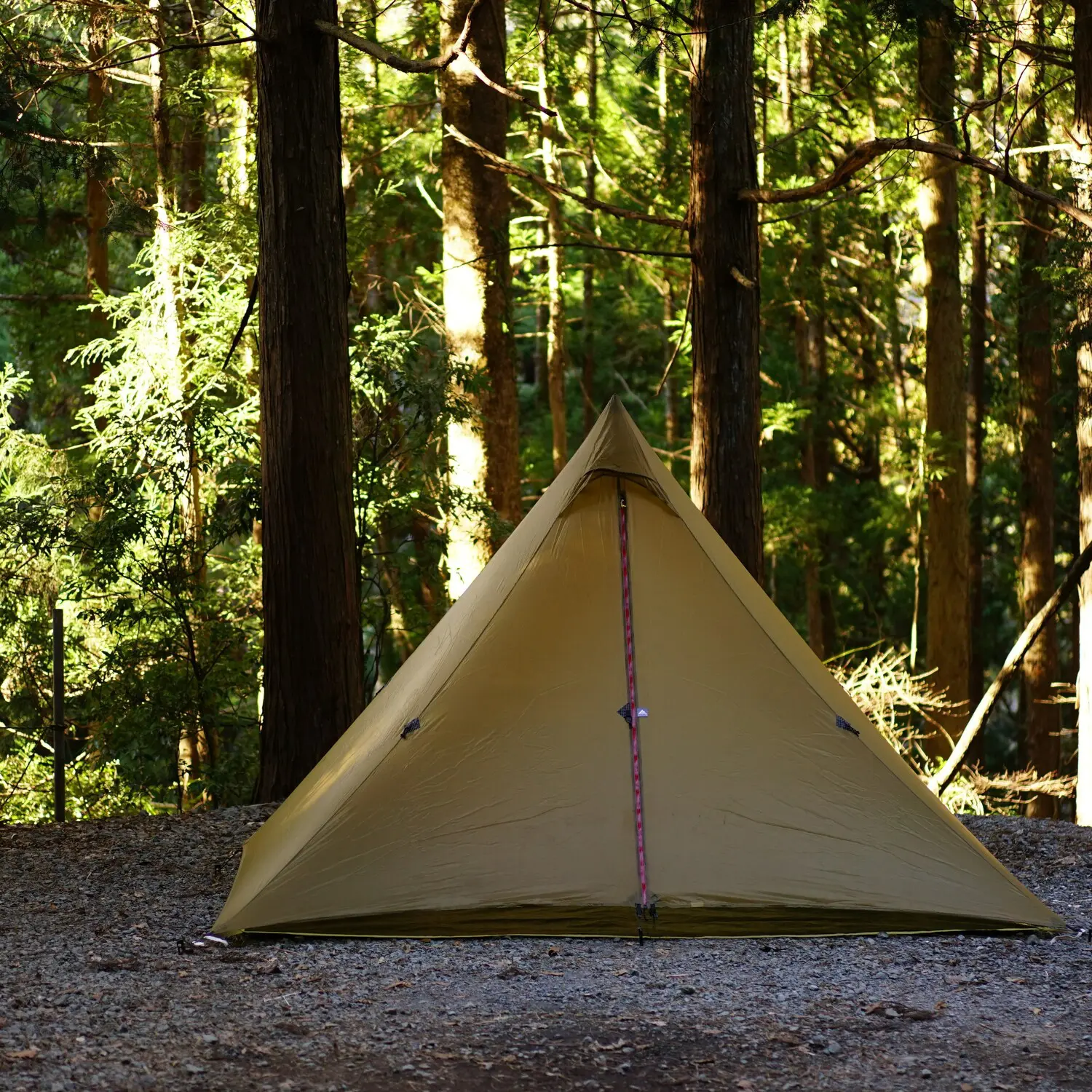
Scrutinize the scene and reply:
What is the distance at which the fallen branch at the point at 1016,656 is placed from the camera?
24.2 feet

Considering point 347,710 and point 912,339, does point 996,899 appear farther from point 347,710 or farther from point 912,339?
point 912,339

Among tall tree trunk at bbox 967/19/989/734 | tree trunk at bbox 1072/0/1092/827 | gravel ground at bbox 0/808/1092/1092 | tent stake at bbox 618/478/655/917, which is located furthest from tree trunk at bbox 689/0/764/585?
tall tree trunk at bbox 967/19/989/734

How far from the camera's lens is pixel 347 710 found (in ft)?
22.3

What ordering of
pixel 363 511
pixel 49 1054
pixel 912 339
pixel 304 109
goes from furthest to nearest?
1. pixel 912 339
2. pixel 363 511
3. pixel 304 109
4. pixel 49 1054

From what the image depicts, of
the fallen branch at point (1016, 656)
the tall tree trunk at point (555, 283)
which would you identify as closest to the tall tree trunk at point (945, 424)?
the tall tree trunk at point (555, 283)

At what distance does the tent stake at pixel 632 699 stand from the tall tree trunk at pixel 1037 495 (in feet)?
34.5

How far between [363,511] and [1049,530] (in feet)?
31.4

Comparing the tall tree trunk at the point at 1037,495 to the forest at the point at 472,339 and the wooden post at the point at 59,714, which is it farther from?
the wooden post at the point at 59,714

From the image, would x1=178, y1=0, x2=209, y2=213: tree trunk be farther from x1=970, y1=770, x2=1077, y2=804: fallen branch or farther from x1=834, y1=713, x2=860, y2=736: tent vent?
x1=834, y1=713, x2=860, y2=736: tent vent

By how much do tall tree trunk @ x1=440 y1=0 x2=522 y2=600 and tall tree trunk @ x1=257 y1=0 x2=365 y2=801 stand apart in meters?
4.05

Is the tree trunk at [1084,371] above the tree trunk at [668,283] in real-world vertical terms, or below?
below

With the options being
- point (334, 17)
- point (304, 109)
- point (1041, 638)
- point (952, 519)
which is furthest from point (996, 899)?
point (1041, 638)

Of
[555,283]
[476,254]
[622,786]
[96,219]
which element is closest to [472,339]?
[476,254]

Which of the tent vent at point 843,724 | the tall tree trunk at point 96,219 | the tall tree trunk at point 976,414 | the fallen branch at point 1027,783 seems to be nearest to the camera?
the tent vent at point 843,724
